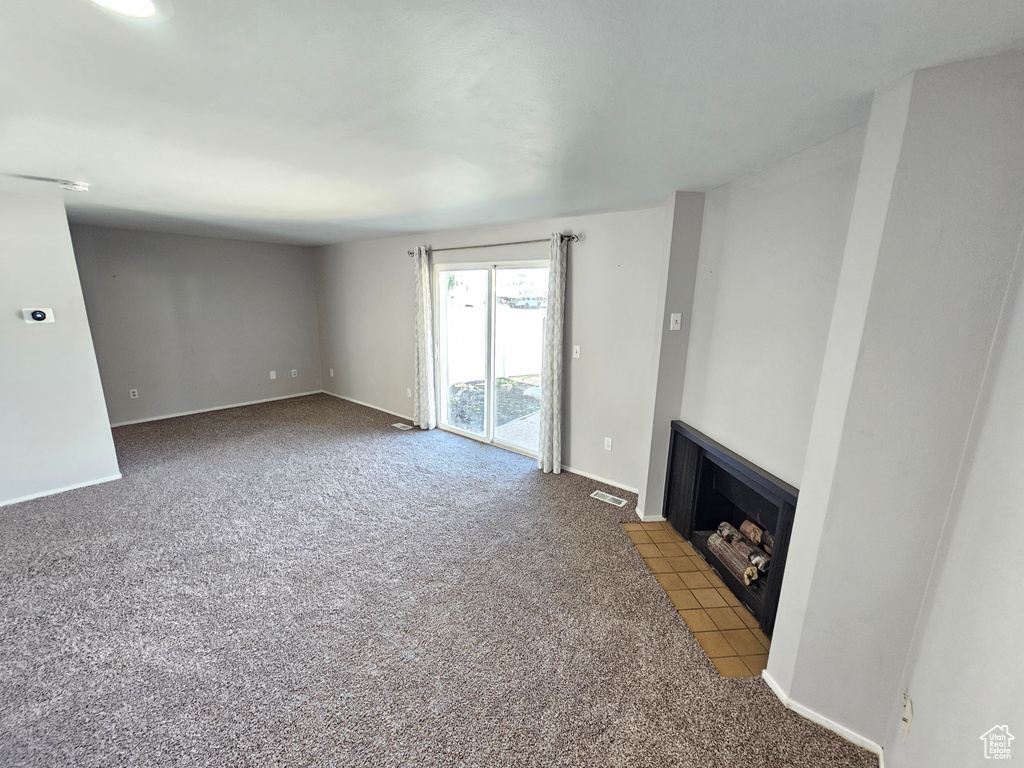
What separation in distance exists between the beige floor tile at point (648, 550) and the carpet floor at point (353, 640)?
93 mm

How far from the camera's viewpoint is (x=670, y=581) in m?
2.39

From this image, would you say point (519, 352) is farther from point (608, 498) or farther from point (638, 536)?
point (638, 536)

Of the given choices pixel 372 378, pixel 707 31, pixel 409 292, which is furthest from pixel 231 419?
pixel 707 31

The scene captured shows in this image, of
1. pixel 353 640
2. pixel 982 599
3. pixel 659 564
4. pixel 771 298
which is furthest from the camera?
pixel 659 564

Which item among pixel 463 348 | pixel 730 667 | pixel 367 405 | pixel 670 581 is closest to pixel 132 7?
pixel 730 667

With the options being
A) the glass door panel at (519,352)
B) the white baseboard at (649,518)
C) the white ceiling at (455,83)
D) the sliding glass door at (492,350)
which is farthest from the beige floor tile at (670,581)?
the white ceiling at (455,83)

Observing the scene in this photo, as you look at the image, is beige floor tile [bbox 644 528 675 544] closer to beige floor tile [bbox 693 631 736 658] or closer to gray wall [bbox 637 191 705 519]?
gray wall [bbox 637 191 705 519]

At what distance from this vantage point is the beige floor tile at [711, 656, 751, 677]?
1803mm

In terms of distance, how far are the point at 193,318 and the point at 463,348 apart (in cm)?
359

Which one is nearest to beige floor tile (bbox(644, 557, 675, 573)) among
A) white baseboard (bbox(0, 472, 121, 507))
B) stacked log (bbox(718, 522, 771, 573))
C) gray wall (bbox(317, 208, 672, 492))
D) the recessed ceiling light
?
stacked log (bbox(718, 522, 771, 573))

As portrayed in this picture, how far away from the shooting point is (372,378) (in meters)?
5.72

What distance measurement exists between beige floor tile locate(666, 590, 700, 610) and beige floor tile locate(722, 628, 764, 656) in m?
0.20

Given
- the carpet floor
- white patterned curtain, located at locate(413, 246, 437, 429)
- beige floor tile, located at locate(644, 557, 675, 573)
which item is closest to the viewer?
the carpet floor

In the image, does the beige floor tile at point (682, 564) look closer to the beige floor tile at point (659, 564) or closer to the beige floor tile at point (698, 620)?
the beige floor tile at point (659, 564)
